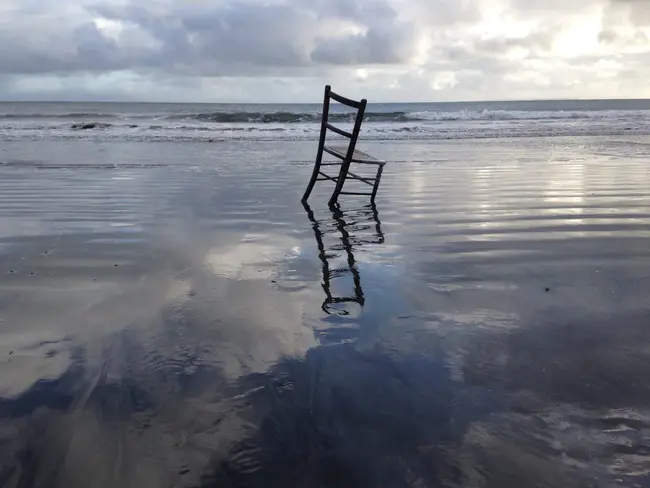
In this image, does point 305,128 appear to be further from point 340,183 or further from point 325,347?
point 325,347

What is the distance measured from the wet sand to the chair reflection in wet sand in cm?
5

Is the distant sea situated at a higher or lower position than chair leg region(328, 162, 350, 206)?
higher

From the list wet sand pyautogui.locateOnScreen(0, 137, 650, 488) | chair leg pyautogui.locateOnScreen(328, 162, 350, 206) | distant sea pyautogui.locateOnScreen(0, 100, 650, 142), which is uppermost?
distant sea pyautogui.locateOnScreen(0, 100, 650, 142)

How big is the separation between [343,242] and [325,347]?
2.99m

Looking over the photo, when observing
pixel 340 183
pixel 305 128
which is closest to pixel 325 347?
pixel 340 183

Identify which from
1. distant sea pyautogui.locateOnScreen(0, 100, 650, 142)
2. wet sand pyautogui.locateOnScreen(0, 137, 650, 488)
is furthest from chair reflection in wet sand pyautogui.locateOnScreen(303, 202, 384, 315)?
distant sea pyautogui.locateOnScreen(0, 100, 650, 142)

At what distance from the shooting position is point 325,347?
3.62m

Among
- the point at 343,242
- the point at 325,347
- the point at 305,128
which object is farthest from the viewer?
the point at 305,128

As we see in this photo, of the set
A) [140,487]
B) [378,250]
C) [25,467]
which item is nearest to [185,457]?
[140,487]

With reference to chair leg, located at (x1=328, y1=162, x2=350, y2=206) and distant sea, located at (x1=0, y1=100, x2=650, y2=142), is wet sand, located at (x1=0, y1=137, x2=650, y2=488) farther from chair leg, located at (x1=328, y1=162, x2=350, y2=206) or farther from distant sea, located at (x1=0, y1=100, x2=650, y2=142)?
distant sea, located at (x1=0, y1=100, x2=650, y2=142)

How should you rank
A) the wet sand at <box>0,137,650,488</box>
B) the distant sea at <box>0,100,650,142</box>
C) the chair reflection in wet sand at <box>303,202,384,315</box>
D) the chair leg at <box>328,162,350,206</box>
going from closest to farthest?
the wet sand at <box>0,137,650,488</box>
the chair reflection in wet sand at <box>303,202,384,315</box>
the chair leg at <box>328,162,350,206</box>
the distant sea at <box>0,100,650,142</box>

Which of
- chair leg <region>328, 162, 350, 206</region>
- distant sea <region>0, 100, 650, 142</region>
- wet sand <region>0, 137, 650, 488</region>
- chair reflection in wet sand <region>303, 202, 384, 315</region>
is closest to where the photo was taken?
wet sand <region>0, 137, 650, 488</region>

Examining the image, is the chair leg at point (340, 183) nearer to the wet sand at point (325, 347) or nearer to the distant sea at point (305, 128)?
the wet sand at point (325, 347)

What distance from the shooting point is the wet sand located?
2.50 meters
